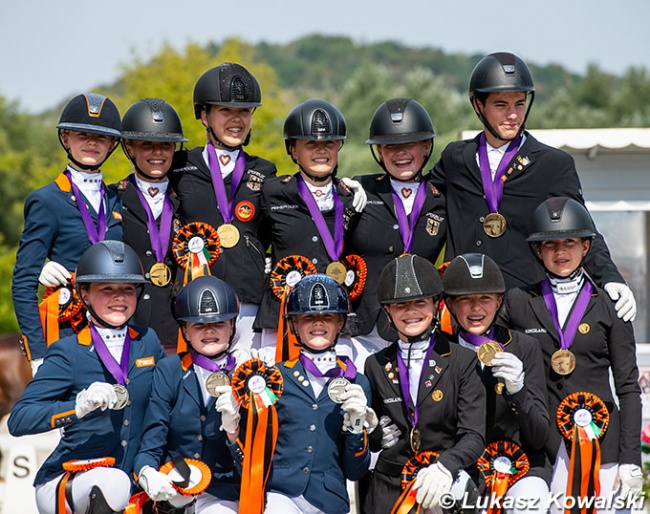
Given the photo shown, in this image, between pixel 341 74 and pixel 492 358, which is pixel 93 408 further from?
pixel 341 74

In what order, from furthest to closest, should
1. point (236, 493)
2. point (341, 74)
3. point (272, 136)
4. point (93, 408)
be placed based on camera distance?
point (341, 74), point (272, 136), point (236, 493), point (93, 408)

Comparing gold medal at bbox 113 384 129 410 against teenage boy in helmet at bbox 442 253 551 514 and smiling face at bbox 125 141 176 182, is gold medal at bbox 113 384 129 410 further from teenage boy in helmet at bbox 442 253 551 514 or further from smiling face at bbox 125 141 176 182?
teenage boy in helmet at bbox 442 253 551 514

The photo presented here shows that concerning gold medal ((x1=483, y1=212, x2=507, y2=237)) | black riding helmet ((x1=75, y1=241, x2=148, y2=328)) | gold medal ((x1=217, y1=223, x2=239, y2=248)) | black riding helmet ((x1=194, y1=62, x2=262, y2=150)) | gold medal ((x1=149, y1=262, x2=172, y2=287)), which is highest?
black riding helmet ((x1=194, y1=62, x2=262, y2=150))

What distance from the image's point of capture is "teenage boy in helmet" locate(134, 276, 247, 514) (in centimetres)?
578

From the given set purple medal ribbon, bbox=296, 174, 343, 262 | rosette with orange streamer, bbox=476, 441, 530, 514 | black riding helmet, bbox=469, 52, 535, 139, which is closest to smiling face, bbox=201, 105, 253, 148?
purple medal ribbon, bbox=296, 174, 343, 262

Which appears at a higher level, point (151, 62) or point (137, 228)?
point (151, 62)

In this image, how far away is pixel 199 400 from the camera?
5941 mm

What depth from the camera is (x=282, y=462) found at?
5.73 metres

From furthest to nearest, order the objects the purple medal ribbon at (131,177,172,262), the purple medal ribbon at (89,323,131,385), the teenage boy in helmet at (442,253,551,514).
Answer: the purple medal ribbon at (131,177,172,262)
the purple medal ribbon at (89,323,131,385)
the teenage boy in helmet at (442,253,551,514)

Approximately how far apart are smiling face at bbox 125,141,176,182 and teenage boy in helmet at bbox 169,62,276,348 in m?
0.13

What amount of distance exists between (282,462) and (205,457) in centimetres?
51

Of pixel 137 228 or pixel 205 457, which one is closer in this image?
pixel 205 457

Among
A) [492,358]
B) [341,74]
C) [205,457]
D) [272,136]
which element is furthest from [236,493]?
[341,74]

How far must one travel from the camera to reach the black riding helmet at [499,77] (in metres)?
6.88
